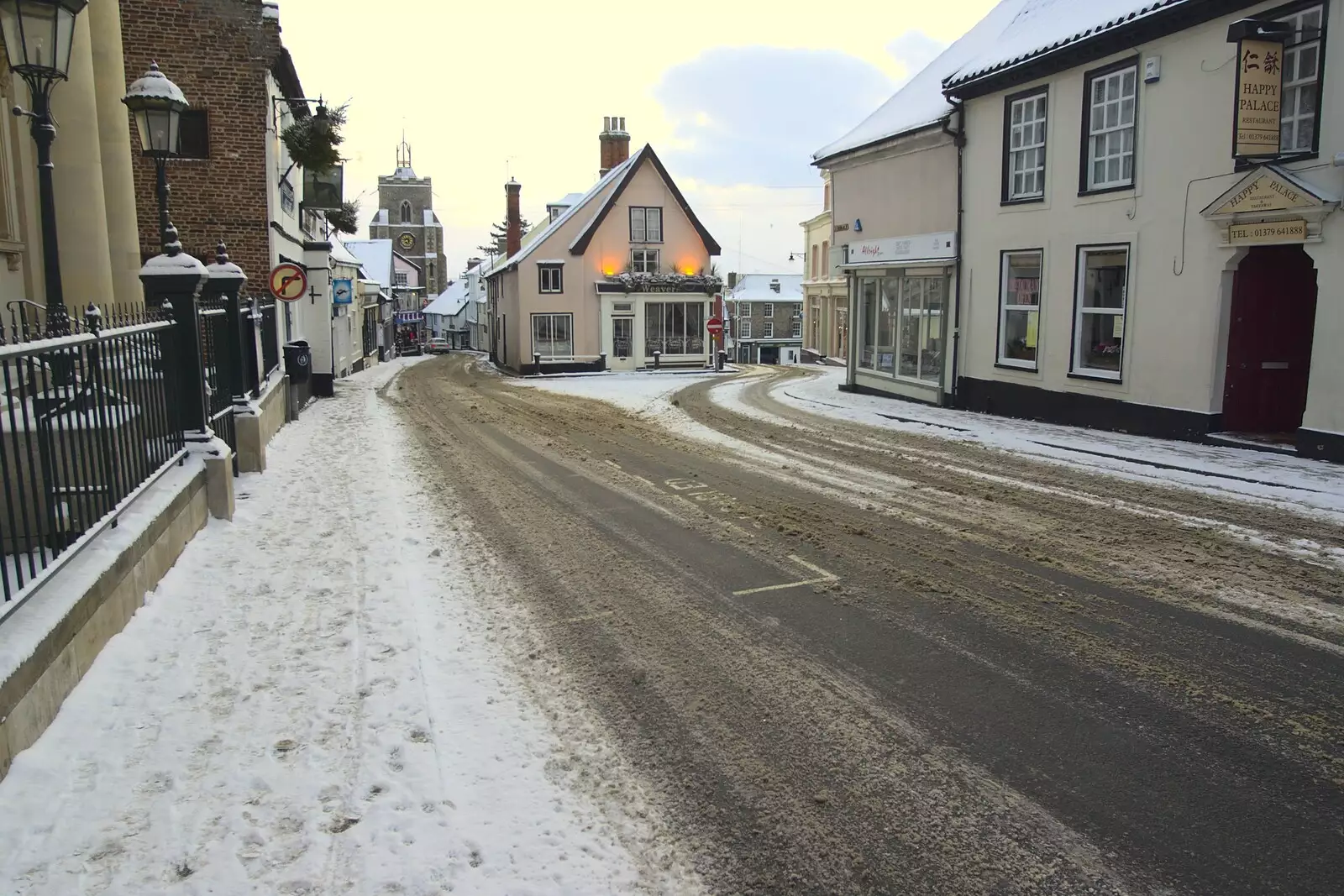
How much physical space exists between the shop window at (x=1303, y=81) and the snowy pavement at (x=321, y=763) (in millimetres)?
11221

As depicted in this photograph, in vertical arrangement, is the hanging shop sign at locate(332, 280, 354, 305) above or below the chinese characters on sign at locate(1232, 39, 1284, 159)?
below

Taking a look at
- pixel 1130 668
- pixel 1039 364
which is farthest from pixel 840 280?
pixel 1130 668

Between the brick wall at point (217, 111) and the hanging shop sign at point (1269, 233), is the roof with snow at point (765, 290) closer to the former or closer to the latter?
the brick wall at point (217, 111)

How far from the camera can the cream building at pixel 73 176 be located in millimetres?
10227

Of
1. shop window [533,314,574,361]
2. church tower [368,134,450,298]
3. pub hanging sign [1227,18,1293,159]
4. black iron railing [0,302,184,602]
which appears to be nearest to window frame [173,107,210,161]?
black iron railing [0,302,184,602]

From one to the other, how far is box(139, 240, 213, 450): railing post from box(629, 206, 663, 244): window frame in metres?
31.0

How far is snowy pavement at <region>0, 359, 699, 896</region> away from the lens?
10.6 ft

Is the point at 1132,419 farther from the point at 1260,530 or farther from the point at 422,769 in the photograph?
the point at 422,769

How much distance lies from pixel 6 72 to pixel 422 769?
10265 millimetres

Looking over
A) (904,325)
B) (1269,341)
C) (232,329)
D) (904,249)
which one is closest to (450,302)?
(904,325)

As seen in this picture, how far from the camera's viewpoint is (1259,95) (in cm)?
1106

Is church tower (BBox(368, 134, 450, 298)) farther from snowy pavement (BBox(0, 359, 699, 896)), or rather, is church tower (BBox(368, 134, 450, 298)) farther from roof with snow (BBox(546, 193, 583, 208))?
snowy pavement (BBox(0, 359, 699, 896))

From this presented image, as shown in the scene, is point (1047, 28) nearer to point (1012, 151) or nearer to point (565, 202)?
point (1012, 151)

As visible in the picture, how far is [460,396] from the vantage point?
22.1 meters
